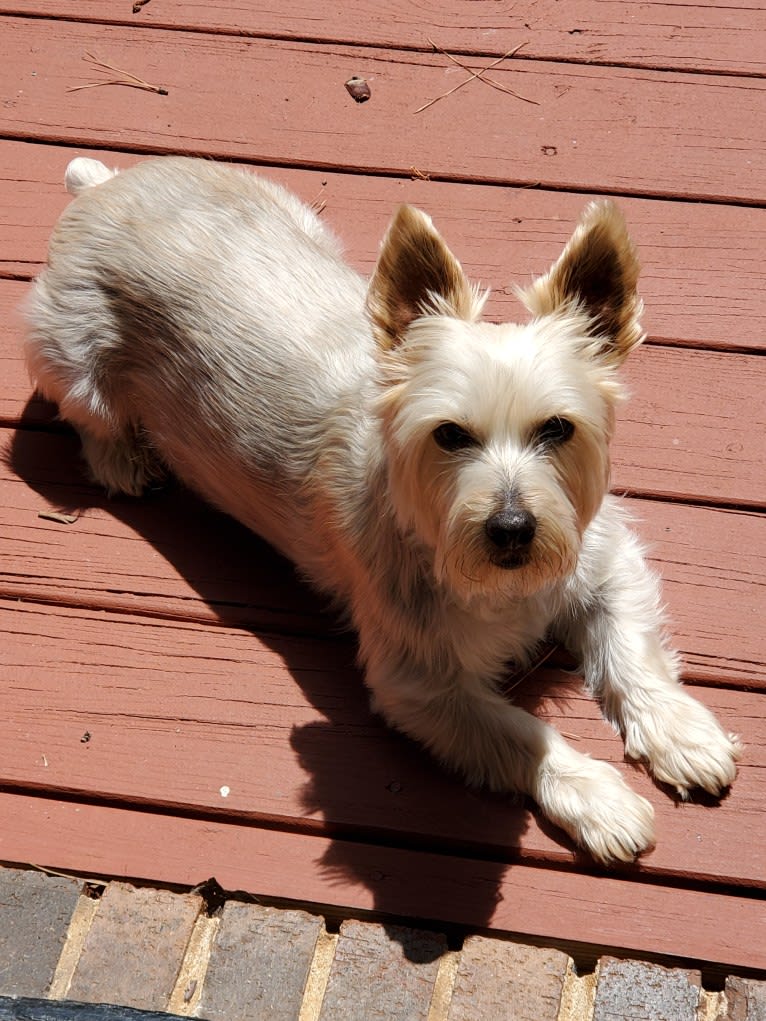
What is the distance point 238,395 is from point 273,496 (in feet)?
0.80

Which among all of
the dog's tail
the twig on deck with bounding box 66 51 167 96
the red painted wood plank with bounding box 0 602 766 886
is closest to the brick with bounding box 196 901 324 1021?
the red painted wood plank with bounding box 0 602 766 886

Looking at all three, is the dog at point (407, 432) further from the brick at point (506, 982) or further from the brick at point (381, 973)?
the brick at point (381, 973)

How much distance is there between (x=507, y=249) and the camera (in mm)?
3318

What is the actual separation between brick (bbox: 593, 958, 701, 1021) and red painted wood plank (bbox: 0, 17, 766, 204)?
2.07 meters

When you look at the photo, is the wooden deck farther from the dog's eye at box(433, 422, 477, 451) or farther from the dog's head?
the dog's eye at box(433, 422, 477, 451)

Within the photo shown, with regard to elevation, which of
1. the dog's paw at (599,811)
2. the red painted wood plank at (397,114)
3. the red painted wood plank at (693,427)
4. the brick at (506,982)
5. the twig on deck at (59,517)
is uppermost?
the red painted wood plank at (397,114)

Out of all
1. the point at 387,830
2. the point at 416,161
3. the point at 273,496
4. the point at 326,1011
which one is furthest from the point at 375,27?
the point at 326,1011

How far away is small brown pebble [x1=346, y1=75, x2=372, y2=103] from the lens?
3.64 meters

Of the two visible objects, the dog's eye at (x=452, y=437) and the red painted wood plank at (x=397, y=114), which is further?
the red painted wood plank at (x=397, y=114)

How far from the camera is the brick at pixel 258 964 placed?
7.63 feet

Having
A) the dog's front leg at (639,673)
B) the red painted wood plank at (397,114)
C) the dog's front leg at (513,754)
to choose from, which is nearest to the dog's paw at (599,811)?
the dog's front leg at (513,754)

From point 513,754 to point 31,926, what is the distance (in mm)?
1043

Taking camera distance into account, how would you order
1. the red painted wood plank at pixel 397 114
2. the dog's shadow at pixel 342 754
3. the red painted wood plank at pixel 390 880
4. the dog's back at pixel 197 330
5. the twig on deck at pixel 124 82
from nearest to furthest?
the red painted wood plank at pixel 390 880 → the dog's shadow at pixel 342 754 → the dog's back at pixel 197 330 → the red painted wood plank at pixel 397 114 → the twig on deck at pixel 124 82

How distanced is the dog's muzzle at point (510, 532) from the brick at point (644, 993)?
33.0 inches
